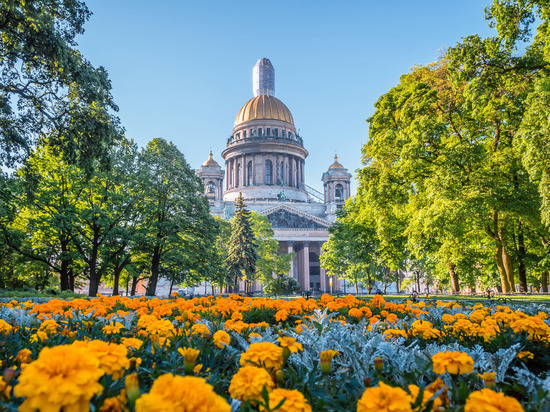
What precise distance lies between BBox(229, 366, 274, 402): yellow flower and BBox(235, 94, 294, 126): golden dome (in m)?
89.9

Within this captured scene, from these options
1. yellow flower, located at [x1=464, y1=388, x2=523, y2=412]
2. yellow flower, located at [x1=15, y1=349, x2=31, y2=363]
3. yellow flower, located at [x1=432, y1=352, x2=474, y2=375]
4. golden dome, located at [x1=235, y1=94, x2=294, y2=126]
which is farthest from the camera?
golden dome, located at [x1=235, y1=94, x2=294, y2=126]

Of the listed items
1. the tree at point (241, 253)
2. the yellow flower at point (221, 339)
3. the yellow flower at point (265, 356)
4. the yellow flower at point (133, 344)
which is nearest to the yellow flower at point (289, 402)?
the yellow flower at point (265, 356)

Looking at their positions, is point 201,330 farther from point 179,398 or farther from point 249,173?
point 249,173

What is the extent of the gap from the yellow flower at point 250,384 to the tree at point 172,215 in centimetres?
2389

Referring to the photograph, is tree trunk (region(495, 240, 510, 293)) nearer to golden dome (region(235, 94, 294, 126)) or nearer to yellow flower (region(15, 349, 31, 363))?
yellow flower (region(15, 349, 31, 363))

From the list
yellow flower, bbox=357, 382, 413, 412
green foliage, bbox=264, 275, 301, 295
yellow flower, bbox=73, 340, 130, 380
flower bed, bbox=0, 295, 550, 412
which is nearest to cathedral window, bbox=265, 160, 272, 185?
green foliage, bbox=264, 275, 301, 295

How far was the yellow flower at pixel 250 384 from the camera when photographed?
6.46 feet

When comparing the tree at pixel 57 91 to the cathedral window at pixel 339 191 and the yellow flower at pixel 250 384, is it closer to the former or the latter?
the yellow flower at pixel 250 384

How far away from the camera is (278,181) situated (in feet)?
279

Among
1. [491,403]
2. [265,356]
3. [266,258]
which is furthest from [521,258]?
[266,258]

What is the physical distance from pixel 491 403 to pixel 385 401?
40cm

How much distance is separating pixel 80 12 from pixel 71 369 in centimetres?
1669

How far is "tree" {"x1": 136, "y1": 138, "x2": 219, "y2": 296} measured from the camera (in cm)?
2553

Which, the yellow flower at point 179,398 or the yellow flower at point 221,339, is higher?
the yellow flower at point 179,398
